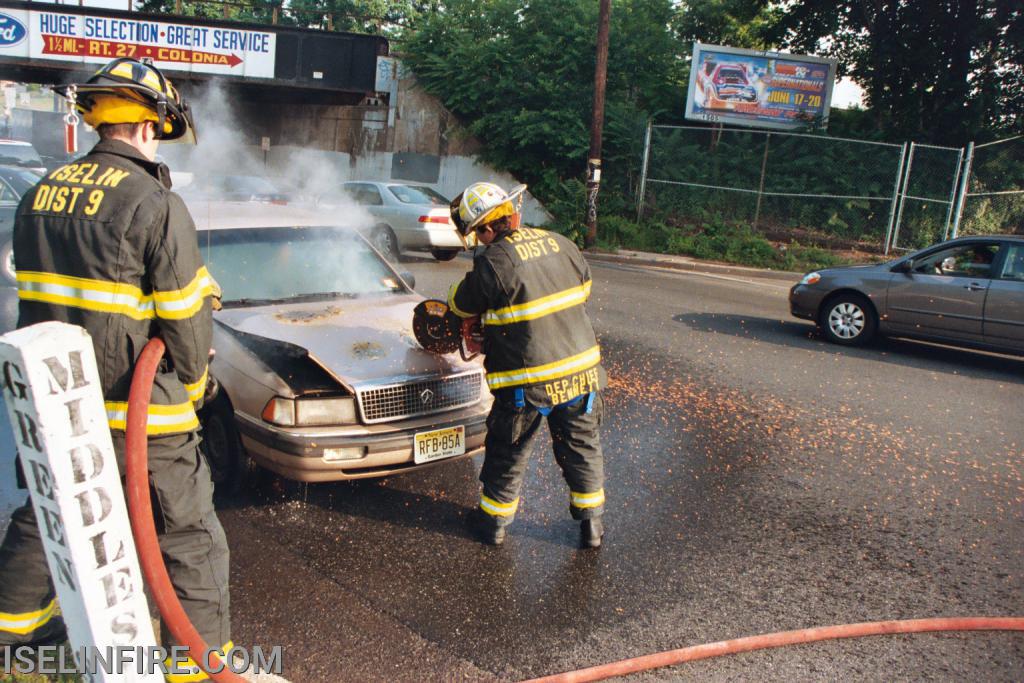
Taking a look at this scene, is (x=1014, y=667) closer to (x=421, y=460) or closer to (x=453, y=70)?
(x=421, y=460)

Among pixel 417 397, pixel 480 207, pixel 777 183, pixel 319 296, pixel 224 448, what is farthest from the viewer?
pixel 777 183

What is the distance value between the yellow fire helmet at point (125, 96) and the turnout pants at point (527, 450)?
2011 millimetres

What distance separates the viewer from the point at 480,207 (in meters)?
4.18

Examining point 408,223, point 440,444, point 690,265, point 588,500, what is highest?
point 408,223

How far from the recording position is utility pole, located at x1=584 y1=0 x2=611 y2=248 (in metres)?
17.9

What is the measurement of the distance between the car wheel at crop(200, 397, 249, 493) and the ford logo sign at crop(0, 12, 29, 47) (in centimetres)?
2331

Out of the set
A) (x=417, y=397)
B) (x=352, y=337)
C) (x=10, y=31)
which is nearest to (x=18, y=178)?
(x=352, y=337)

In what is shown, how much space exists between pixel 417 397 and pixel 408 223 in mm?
10697

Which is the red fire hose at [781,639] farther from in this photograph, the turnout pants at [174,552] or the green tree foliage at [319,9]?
the green tree foliage at [319,9]

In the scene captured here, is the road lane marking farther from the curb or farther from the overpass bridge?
the overpass bridge

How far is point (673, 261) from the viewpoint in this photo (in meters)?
17.8

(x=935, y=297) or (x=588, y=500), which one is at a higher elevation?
(x=935, y=297)

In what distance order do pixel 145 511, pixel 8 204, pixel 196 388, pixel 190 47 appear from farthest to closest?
pixel 190 47 → pixel 8 204 → pixel 196 388 → pixel 145 511

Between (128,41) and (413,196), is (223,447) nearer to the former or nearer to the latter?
(413,196)
